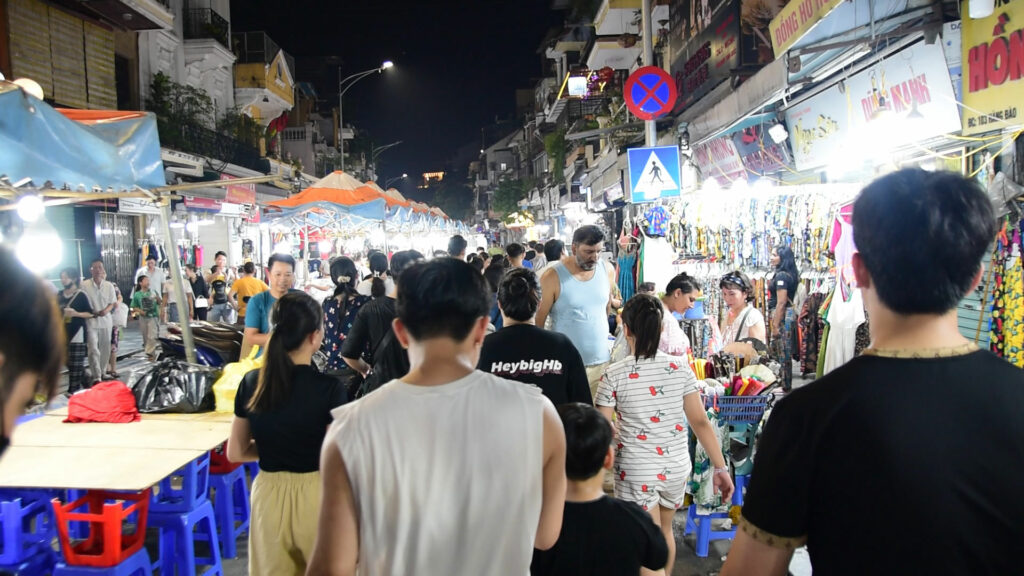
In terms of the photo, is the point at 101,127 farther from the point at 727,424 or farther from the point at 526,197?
the point at 526,197

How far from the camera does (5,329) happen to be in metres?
1.26

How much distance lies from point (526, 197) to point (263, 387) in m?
46.0

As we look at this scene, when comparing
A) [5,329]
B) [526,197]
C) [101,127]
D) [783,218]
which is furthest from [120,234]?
[526,197]

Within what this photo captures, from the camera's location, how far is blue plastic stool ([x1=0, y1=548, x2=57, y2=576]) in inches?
151

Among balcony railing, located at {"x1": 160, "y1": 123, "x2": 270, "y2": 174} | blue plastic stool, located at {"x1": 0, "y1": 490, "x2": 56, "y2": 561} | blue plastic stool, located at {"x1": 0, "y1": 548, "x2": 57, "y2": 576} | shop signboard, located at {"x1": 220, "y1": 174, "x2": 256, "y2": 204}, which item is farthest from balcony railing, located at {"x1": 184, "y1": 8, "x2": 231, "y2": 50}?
blue plastic stool, located at {"x1": 0, "y1": 548, "x2": 57, "y2": 576}

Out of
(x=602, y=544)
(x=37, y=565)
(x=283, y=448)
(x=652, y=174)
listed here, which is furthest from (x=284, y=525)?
(x=652, y=174)

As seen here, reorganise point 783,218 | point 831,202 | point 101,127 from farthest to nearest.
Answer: point 783,218 < point 831,202 < point 101,127

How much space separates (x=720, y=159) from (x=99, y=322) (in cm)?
1052

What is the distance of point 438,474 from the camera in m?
1.78

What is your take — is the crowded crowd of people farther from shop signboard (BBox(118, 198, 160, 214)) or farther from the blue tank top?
shop signboard (BBox(118, 198, 160, 214))

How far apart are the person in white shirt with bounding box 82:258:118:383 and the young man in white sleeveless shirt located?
35.0ft

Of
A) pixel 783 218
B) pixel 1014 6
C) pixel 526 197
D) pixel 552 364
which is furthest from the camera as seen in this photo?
pixel 526 197

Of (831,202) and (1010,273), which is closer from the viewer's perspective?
(1010,273)

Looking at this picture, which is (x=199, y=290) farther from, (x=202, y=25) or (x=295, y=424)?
(x=295, y=424)
